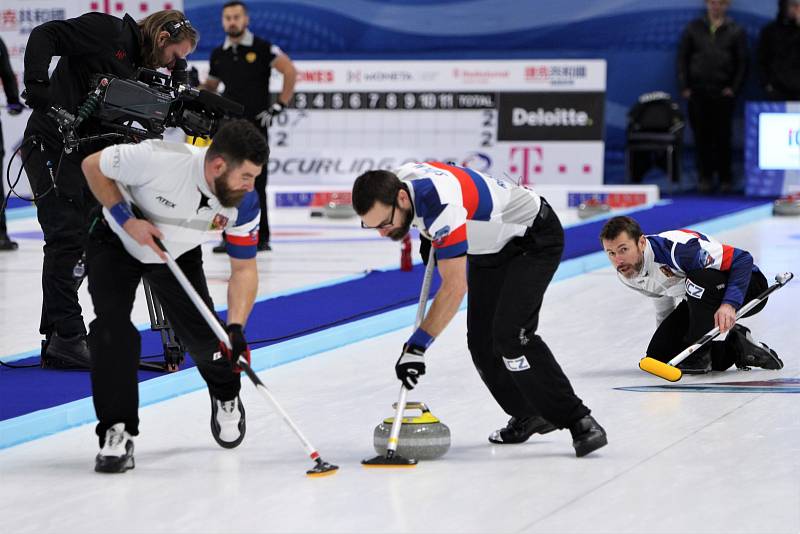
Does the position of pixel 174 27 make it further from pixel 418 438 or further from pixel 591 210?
pixel 591 210

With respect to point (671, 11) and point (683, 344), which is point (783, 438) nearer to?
point (683, 344)

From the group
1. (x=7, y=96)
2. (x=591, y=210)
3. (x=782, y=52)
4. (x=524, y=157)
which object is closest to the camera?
(x=7, y=96)

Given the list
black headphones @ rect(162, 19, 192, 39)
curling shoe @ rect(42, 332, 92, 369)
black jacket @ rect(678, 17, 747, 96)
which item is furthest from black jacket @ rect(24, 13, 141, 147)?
black jacket @ rect(678, 17, 747, 96)

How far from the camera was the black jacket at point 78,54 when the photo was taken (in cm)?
589

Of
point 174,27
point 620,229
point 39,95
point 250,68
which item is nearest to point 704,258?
point 620,229

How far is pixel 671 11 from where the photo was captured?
53.1 feet

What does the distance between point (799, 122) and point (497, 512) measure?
1122 centimetres

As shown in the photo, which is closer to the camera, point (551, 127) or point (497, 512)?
point (497, 512)

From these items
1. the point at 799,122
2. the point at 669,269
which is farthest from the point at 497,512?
the point at 799,122

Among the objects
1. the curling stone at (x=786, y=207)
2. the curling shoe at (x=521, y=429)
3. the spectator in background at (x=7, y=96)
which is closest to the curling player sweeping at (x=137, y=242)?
the curling shoe at (x=521, y=429)

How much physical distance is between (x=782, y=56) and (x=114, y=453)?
12102mm

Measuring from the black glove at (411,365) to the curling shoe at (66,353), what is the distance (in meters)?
1.91

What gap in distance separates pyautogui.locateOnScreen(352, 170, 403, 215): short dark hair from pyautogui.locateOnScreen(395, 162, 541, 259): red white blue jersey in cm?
14

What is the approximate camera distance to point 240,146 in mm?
4293
